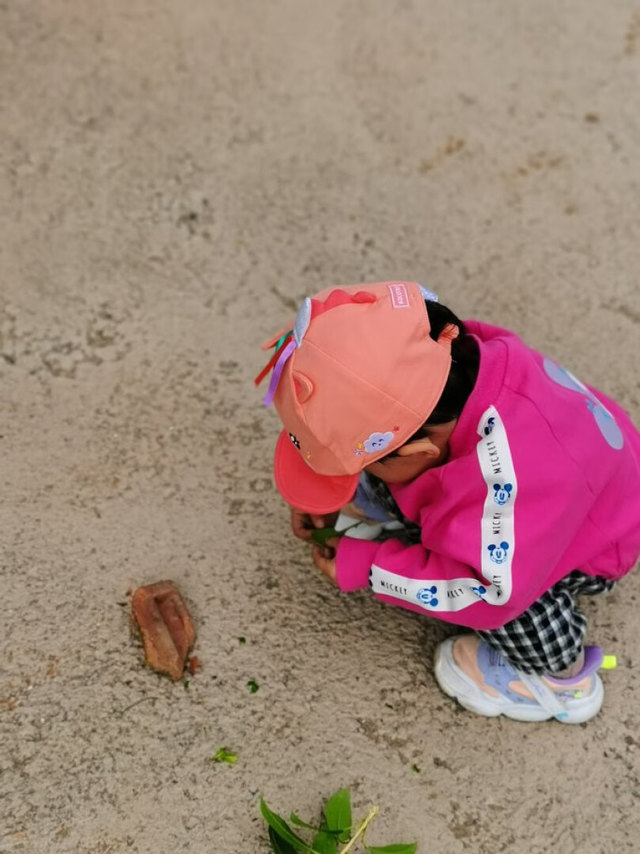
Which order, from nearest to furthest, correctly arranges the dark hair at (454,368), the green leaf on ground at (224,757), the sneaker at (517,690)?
1. the dark hair at (454,368)
2. the green leaf on ground at (224,757)
3. the sneaker at (517,690)

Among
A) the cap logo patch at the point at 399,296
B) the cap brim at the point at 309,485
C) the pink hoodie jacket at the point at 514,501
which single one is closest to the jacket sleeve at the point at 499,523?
the pink hoodie jacket at the point at 514,501

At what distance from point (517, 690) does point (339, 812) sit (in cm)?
41

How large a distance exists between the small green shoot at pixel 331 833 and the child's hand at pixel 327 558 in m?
0.40

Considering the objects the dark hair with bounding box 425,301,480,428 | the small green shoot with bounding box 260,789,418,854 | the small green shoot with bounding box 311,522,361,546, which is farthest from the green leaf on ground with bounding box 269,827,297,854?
the dark hair with bounding box 425,301,480,428

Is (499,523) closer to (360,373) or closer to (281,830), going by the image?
(360,373)

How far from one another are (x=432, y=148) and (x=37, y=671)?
1719 mm

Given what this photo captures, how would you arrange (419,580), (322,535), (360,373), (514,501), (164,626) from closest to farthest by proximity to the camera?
1. (360,373)
2. (514,501)
3. (419,580)
4. (164,626)
5. (322,535)

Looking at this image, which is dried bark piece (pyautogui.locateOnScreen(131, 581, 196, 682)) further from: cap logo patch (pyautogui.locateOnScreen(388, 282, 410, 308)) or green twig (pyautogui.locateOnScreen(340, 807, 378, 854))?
cap logo patch (pyautogui.locateOnScreen(388, 282, 410, 308))

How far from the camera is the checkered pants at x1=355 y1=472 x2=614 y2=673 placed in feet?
5.24

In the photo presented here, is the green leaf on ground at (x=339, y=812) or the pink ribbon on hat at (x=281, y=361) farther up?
the pink ribbon on hat at (x=281, y=361)

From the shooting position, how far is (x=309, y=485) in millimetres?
1536

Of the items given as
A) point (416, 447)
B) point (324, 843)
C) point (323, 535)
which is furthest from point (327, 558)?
point (324, 843)

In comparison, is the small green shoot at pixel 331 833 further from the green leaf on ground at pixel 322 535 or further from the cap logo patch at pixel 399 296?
the cap logo patch at pixel 399 296

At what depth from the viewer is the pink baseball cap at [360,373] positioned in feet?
4.31
